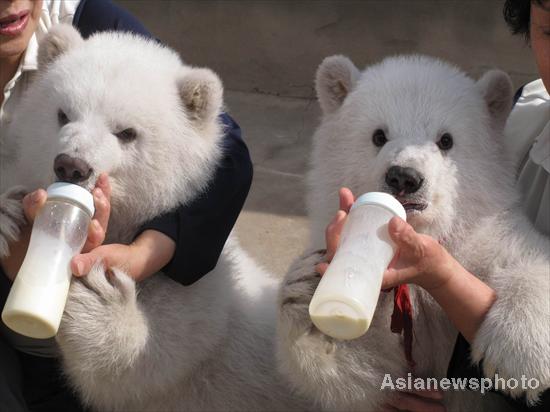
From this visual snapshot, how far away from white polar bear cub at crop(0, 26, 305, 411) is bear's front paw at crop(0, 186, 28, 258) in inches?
0.7

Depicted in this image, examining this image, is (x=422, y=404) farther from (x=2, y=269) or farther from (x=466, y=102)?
(x=2, y=269)

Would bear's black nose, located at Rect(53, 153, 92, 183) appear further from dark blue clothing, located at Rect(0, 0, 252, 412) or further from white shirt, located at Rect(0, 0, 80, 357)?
white shirt, located at Rect(0, 0, 80, 357)

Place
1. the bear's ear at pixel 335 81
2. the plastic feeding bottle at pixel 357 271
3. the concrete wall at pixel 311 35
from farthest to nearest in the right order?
the concrete wall at pixel 311 35, the bear's ear at pixel 335 81, the plastic feeding bottle at pixel 357 271

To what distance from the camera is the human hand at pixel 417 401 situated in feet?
8.99

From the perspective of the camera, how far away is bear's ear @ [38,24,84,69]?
2920 millimetres

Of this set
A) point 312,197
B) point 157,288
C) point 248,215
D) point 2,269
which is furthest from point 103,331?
point 248,215

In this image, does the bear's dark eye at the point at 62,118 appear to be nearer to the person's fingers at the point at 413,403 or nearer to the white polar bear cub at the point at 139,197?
the white polar bear cub at the point at 139,197

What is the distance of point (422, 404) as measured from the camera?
2.75 metres

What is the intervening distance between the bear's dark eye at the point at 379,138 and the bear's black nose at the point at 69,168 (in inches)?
36.1

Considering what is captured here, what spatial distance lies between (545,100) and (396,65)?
651 mm

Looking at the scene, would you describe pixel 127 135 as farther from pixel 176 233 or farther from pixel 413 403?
pixel 413 403

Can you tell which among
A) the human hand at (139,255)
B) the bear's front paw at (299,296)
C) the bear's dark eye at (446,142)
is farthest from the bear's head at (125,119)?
the bear's dark eye at (446,142)

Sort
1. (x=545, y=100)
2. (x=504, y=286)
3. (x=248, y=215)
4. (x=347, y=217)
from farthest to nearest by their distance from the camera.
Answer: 1. (x=248, y=215)
2. (x=545, y=100)
3. (x=504, y=286)
4. (x=347, y=217)

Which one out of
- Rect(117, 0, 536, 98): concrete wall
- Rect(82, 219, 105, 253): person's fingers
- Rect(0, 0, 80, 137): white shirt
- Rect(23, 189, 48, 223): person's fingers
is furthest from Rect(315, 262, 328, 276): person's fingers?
Rect(117, 0, 536, 98): concrete wall
